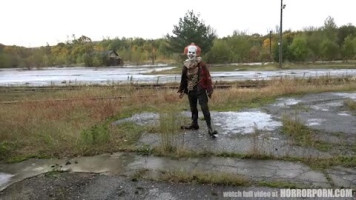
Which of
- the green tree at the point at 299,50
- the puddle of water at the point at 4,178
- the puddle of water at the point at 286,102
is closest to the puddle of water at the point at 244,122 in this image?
the puddle of water at the point at 286,102

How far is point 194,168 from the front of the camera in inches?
217

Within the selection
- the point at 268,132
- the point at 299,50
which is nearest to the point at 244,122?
the point at 268,132

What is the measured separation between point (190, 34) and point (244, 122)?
120 ft

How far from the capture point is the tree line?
45.8 m

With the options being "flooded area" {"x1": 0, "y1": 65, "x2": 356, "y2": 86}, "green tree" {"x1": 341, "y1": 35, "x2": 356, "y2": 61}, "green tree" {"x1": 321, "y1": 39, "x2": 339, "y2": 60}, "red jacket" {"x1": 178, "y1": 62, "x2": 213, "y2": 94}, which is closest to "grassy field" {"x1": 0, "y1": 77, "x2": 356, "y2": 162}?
"red jacket" {"x1": 178, "y1": 62, "x2": 213, "y2": 94}

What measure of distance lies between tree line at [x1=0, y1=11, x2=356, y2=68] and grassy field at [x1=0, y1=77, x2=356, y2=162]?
2965 centimetres

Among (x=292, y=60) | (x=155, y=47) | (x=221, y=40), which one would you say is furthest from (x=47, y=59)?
(x=292, y=60)

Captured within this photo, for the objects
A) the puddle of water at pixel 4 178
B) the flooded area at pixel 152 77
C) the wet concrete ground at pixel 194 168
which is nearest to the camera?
the wet concrete ground at pixel 194 168

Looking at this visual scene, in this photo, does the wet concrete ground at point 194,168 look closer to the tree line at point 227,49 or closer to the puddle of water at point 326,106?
the puddle of water at point 326,106

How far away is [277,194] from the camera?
4473 mm

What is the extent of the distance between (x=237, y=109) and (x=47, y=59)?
84353 millimetres

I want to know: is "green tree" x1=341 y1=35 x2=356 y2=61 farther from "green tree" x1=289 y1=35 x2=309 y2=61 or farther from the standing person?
the standing person

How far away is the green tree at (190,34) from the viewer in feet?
146

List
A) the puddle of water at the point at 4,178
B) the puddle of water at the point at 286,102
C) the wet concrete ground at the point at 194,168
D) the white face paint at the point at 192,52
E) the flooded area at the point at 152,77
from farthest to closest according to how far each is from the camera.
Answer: the flooded area at the point at 152,77
the puddle of water at the point at 286,102
the white face paint at the point at 192,52
the puddle of water at the point at 4,178
the wet concrete ground at the point at 194,168
